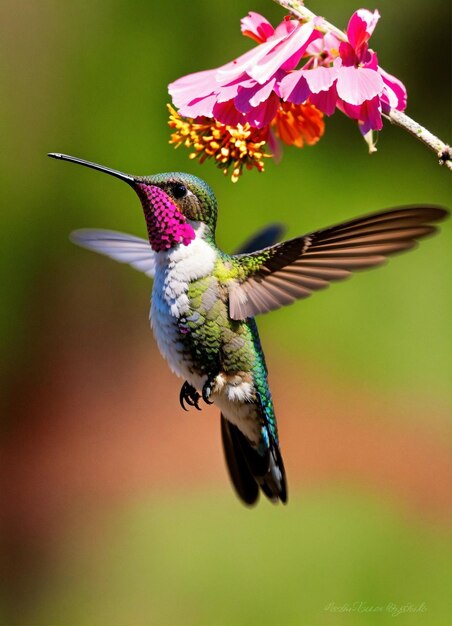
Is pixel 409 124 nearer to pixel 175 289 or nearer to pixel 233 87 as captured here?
pixel 233 87

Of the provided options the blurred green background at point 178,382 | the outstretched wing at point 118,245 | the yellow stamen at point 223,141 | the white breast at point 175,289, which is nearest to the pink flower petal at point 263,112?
the yellow stamen at point 223,141

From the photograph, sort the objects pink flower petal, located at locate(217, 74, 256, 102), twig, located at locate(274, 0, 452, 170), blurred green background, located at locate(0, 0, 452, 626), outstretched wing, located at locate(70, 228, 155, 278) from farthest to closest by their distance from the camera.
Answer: blurred green background, located at locate(0, 0, 452, 626)
outstretched wing, located at locate(70, 228, 155, 278)
pink flower petal, located at locate(217, 74, 256, 102)
twig, located at locate(274, 0, 452, 170)

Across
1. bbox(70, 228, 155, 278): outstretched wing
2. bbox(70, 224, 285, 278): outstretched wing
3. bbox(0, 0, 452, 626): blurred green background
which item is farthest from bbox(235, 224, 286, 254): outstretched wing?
bbox(0, 0, 452, 626): blurred green background

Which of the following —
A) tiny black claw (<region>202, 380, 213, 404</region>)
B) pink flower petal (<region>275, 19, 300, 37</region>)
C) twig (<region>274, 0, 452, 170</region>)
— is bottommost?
tiny black claw (<region>202, 380, 213, 404</region>)

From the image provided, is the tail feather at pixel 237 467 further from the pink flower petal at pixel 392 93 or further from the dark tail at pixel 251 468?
the pink flower petal at pixel 392 93

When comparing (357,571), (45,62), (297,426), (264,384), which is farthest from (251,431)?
(45,62)

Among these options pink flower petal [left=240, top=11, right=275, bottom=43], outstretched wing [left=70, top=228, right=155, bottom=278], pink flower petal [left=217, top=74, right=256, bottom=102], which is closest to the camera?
pink flower petal [left=217, top=74, right=256, bottom=102]

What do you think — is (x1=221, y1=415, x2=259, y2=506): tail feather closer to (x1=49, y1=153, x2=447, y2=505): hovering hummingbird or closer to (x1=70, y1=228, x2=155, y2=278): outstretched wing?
(x1=49, y1=153, x2=447, y2=505): hovering hummingbird
